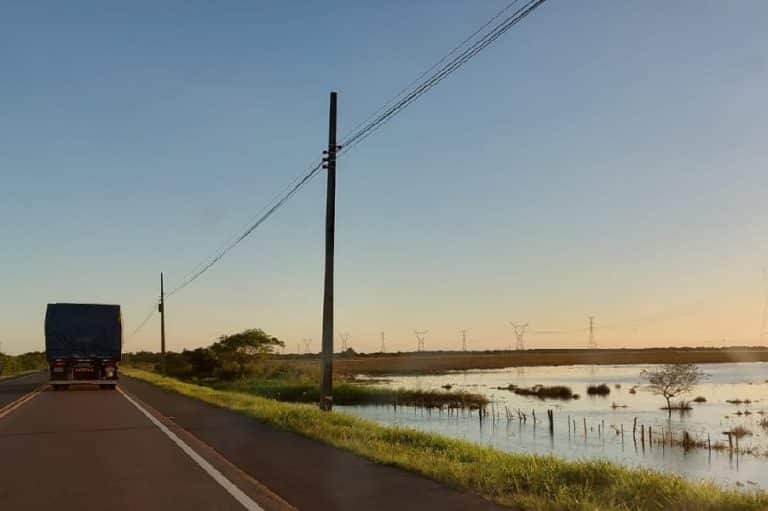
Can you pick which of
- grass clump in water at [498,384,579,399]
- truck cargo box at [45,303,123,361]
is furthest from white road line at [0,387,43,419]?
grass clump in water at [498,384,579,399]

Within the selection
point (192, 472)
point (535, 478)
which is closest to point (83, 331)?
point (192, 472)

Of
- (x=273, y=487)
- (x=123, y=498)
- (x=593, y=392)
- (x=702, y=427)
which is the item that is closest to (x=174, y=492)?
(x=123, y=498)

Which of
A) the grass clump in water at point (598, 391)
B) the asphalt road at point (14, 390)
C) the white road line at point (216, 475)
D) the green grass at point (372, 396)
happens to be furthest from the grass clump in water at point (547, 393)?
the white road line at point (216, 475)

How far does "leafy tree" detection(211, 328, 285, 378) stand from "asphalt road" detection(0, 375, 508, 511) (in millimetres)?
56467

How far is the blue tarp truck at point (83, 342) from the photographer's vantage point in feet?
122

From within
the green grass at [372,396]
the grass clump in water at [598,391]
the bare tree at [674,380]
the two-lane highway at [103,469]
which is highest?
the two-lane highway at [103,469]

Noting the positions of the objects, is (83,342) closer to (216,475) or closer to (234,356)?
(216,475)

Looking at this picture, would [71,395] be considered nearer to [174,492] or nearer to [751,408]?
[174,492]

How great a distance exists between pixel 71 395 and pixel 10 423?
1394 centimetres

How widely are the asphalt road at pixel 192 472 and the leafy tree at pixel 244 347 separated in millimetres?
56467

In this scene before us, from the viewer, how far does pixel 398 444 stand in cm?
1446

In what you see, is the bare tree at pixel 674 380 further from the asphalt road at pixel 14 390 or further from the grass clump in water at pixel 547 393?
the asphalt road at pixel 14 390

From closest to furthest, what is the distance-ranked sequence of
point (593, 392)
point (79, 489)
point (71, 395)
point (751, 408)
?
point (79, 489), point (71, 395), point (751, 408), point (593, 392)

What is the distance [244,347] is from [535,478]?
68944mm
